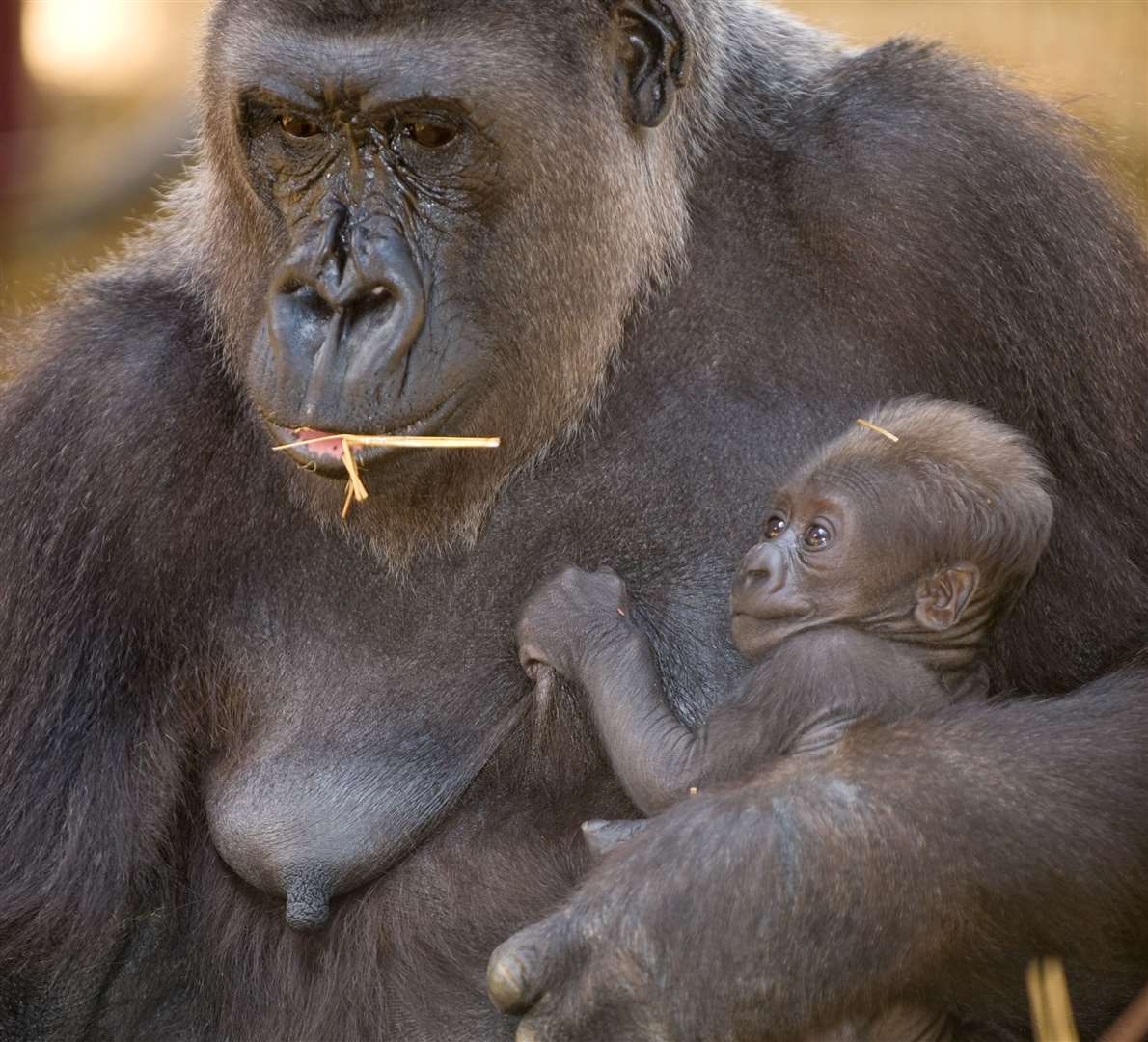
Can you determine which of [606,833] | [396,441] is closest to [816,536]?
[606,833]

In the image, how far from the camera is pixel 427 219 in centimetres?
401

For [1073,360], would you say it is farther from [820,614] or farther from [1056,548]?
[820,614]

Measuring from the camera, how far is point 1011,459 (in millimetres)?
4027

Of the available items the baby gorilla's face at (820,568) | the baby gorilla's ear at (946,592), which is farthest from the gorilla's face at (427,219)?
the baby gorilla's ear at (946,592)

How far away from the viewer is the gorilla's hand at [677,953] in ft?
11.7

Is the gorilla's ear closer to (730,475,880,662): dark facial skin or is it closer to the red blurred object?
(730,475,880,662): dark facial skin

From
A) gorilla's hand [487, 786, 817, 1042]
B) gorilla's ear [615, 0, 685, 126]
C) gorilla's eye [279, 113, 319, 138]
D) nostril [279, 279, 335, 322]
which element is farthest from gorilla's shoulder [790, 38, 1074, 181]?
gorilla's hand [487, 786, 817, 1042]

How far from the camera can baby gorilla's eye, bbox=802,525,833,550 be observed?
403 centimetres

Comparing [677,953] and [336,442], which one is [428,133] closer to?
[336,442]

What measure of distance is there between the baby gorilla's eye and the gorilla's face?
650 millimetres

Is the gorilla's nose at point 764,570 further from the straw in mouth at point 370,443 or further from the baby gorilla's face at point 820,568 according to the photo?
the straw in mouth at point 370,443

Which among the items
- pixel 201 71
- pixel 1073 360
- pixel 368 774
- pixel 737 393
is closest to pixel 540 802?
pixel 368 774

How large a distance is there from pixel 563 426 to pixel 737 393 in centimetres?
41

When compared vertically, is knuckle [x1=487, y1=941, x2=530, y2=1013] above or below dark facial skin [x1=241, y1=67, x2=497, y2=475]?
below
